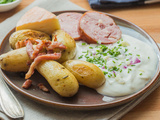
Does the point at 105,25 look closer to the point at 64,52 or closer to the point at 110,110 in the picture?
the point at 64,52

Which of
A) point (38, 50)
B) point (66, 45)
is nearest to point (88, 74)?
point (66, 45)

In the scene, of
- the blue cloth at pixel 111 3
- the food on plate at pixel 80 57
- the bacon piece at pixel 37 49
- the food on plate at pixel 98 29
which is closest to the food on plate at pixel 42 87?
the food on plate at pixel 80 57

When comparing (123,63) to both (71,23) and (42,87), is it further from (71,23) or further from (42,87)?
(71,23)

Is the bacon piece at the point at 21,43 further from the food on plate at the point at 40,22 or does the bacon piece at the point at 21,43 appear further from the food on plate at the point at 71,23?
the food on plate at the point at 71,23

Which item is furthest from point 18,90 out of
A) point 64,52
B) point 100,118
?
point 100,118

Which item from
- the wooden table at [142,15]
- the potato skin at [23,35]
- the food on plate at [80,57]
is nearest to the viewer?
the food on plate at [80,57]

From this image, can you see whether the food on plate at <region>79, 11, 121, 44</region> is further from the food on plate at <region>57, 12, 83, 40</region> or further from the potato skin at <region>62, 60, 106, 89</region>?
the potato skin at <region>62, 60, 106, 89</region>
